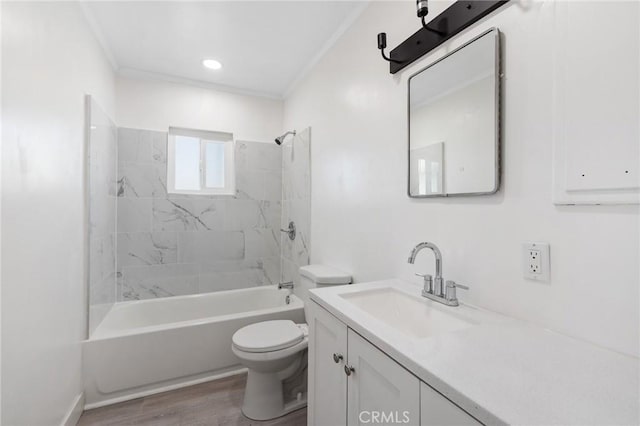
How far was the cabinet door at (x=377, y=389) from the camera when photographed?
2.39 feet

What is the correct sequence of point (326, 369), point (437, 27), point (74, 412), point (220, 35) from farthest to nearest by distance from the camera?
point (220, 35), point (74, 412), point (437, 27), point (326, 369)

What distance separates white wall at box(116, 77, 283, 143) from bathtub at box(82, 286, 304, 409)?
172 centimetres

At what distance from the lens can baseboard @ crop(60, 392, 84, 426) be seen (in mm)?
1562

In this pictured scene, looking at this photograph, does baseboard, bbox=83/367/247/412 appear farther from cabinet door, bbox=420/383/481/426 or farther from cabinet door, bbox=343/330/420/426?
cabinet door, bbox=420/383/481/426

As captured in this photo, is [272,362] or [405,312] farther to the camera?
[272,362]

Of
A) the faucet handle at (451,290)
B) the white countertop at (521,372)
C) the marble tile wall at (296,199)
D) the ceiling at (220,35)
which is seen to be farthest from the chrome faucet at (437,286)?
the ceiling at (220,35)

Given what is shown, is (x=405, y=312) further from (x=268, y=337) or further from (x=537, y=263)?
(x=268, y=337)

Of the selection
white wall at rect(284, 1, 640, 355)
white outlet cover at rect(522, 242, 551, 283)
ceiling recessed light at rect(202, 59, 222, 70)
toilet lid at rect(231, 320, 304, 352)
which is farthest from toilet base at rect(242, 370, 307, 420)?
ceiling recessed light at rect(202, 59, 222, 70)

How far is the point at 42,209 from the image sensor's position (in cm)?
131

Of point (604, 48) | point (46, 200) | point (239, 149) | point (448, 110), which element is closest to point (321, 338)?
point (448, 110)

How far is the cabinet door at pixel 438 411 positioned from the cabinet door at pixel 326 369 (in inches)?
14.5

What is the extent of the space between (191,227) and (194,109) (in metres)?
1.17

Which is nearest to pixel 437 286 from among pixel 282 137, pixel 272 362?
pixel 272 362

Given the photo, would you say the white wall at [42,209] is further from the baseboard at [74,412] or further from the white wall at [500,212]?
the white wall at [500,212]
